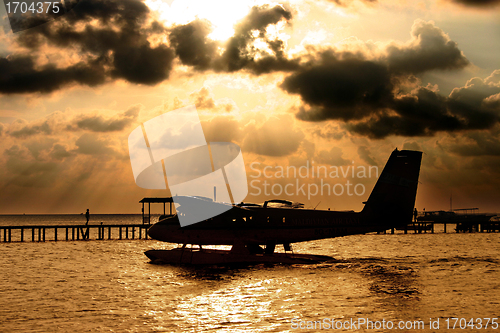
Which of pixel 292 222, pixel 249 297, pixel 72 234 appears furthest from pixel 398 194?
pixel 72 234

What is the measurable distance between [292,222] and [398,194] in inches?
239

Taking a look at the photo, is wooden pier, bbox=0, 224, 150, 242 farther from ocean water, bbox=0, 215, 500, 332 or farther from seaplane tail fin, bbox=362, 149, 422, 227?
seaplane tail fin, bbox=362, 149, 422, 227

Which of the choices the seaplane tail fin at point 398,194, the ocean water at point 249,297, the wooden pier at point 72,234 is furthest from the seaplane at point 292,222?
the wooden pier at point 72,234

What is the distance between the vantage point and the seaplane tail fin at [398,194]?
22.4 meters

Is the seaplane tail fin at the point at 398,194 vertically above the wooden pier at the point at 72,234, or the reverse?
the seaplane tail fin at the point at 398,194

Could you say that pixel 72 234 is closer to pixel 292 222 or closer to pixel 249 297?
pixel 292 222

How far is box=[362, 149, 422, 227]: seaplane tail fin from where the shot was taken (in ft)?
73.6

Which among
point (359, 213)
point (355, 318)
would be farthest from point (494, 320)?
point (359, 213)

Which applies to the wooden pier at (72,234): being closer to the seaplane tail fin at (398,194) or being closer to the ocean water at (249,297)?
the ocean water at (249,297)

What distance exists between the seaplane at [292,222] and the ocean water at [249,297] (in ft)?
3.68

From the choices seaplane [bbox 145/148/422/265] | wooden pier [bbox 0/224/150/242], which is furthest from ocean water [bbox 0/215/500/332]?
wooden pier [bbox 0/224/150/242]

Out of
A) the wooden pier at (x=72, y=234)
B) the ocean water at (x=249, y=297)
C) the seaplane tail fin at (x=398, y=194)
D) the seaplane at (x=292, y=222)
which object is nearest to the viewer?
the ocean water at (x=249, y=297)

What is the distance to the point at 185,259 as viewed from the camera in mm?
22031

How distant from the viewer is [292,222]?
22.3 meters
